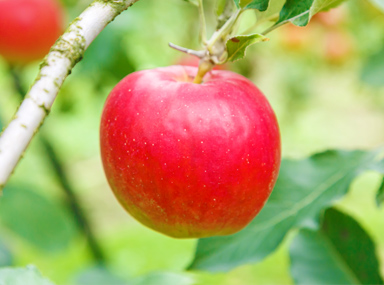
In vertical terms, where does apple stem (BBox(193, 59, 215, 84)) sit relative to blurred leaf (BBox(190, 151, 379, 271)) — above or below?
above

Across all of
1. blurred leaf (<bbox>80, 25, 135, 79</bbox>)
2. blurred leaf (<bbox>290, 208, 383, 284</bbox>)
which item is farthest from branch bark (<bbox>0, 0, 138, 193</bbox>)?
blurred leaf (<bbox>80, 25, 135, 79</bbox>)

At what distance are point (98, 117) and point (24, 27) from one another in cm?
140

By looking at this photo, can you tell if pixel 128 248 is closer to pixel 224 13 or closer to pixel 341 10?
pixel 341 10

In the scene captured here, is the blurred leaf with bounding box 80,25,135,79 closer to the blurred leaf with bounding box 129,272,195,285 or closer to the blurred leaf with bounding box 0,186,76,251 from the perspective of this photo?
the blurred leaf with bounding box 0,186,76,251

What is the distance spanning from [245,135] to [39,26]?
101 centimetres

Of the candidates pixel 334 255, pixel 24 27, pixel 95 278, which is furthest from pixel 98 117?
pixel 334 255

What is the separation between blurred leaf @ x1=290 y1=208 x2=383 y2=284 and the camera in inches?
29.8

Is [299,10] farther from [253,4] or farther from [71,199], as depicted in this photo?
[71,199]

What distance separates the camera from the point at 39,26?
1.35m

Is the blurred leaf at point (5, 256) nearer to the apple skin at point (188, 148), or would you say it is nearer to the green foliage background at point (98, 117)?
the green foliage background at point (98, 117)

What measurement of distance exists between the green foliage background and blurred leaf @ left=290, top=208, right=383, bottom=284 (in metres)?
0.02

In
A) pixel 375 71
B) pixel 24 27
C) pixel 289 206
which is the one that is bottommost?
pixel 375 71

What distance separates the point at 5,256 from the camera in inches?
40.8

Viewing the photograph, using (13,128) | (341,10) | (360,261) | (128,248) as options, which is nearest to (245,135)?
(13,128)
